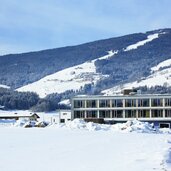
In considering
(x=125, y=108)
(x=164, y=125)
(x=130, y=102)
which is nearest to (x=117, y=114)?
(x=125, y=108)

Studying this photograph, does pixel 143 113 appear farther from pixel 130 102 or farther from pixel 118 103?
pixel 118 103

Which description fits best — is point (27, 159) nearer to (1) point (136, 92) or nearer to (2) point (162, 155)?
(2) point (162, 155)

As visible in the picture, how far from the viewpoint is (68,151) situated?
23344 mm

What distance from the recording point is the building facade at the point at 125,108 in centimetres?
9138

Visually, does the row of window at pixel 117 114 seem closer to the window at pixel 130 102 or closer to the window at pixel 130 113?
the window at pixel 130 113

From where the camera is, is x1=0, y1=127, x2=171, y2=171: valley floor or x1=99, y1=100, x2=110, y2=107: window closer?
x1=0, y1=127, x2=171, y2=171: valley floor

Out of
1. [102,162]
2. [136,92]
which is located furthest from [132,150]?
[136,92]

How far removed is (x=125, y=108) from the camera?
92.8m

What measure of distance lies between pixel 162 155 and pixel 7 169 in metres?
6.46

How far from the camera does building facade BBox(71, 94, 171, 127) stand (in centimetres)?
9138

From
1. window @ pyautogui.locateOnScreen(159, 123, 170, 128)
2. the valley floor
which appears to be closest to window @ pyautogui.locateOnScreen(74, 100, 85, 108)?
window @ pyautogui.locateOnScreen(159, 123, 170, 128)

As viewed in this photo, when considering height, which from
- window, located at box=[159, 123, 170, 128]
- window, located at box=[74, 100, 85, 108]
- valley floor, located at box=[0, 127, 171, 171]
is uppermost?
window, located at box=[74, 100, 85, 108]

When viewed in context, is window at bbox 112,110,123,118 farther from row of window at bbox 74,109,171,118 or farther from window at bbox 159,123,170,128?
window at bbox 159,123,170,128

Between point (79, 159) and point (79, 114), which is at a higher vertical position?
point (79, 114)
